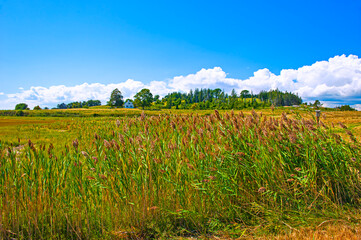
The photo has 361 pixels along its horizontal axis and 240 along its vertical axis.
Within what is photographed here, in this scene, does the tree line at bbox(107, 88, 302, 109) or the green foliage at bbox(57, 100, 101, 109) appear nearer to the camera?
the tree line at bbox(107, 88, 302, 109)

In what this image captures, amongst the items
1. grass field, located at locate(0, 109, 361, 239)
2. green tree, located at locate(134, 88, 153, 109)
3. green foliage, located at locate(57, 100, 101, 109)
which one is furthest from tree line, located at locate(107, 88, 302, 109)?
grass field, located at locate(0, 109, 361, 239)

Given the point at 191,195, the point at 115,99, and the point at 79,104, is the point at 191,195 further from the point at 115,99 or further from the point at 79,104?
the point at 79,104

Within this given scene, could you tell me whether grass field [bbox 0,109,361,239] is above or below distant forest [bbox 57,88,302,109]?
below

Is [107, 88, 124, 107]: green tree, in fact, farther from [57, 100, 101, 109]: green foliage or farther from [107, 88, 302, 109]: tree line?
[57, 100, 101, 109]: green foliage

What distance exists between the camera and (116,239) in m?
2.50

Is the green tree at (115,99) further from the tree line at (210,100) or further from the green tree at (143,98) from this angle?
the green tree at (143,98)

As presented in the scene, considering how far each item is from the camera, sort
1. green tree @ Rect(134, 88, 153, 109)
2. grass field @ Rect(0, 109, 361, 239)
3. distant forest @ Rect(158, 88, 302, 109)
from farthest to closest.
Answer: distant forest @ Rect(158, 88, 302, 109), green tree @ Rect(134, 88, 153, 109), grass field @ Rect(0, 109, 361, 239)

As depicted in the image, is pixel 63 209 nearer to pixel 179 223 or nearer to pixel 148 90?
pixel 179 223

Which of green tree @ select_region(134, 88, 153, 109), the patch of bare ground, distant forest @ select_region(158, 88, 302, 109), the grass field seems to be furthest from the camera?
distant forest @ select_region(158, 88, 302, 109)

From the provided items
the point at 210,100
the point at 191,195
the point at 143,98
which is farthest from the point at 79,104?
the point at 191,195

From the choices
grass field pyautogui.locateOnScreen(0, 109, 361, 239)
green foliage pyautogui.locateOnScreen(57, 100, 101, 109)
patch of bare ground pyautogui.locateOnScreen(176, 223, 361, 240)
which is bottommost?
patch of bare ground pyautogui.locateOnScreen(176, 223, 361, 240)

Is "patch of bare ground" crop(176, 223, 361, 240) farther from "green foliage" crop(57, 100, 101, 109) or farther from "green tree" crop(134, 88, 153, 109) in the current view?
"green foliage" crop(57, 100, 101, 109)

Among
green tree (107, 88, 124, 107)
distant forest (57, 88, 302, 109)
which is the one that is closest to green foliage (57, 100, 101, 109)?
distant forest (57, 88, 302, 109)

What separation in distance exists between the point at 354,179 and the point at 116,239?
141 inches
